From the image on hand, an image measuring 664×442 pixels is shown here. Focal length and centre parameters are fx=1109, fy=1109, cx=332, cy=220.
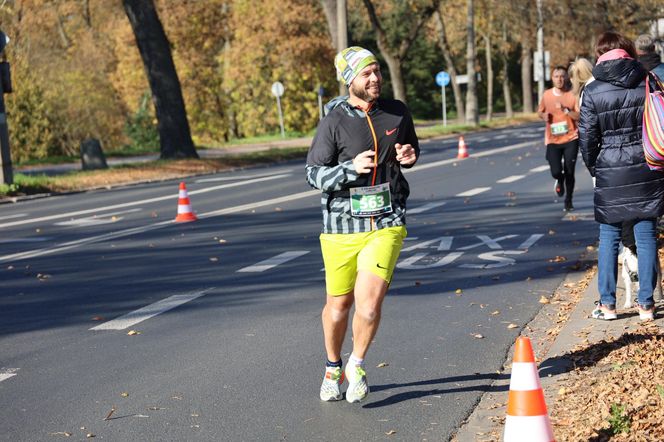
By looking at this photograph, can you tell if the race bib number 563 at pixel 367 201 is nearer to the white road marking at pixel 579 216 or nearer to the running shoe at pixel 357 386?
the running shoe at pixel 357 386

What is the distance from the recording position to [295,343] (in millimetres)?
7473

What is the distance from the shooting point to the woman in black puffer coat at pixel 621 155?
711cm

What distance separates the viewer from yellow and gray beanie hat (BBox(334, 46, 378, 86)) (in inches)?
224

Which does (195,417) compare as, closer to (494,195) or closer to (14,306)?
(14,306)

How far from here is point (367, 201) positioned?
576 cm

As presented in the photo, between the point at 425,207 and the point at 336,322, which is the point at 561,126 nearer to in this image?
the point at 425,207

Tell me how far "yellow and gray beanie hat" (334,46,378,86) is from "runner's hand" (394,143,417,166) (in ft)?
1.41

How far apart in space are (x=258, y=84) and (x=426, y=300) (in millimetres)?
49875

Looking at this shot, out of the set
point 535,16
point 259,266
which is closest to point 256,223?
point 259,266

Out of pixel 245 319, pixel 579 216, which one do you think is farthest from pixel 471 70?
pixel 245 319

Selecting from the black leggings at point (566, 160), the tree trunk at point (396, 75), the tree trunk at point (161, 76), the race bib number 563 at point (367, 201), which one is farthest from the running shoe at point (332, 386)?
the tree trunk at point (396, 75)

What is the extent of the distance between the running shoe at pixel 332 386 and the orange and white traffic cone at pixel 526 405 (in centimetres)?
162

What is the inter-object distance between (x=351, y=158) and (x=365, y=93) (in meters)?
0.34

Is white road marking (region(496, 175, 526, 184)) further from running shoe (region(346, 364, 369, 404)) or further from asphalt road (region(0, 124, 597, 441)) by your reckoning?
running shoe (region(346, 364, 369, 404))
